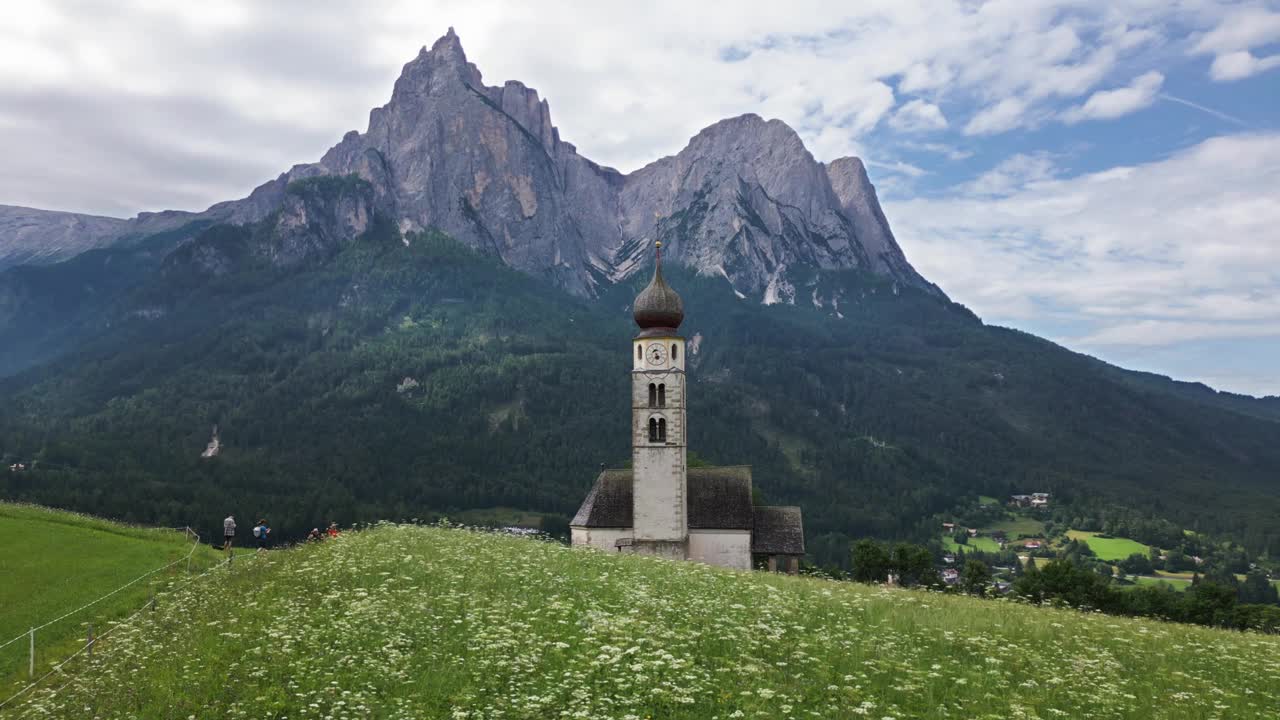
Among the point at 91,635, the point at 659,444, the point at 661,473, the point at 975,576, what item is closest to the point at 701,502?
the point at 661,473

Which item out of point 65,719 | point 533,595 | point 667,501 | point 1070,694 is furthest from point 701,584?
point 667,501

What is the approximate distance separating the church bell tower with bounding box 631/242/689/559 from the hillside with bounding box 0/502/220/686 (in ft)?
89.3

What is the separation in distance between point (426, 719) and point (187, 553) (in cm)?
3203

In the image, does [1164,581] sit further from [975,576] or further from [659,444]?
[659,444]

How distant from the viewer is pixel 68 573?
116ft

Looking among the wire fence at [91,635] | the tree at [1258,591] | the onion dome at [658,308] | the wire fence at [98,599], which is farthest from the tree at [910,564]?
the tree at [1258,591]

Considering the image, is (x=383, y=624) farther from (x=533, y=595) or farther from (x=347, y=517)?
(x=347, y=517)

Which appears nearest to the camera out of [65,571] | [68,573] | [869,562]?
[68,573]

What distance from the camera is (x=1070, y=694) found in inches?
723

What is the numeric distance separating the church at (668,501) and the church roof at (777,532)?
0.07m

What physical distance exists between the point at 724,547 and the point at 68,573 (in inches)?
1530

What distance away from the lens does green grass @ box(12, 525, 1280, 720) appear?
674 inches

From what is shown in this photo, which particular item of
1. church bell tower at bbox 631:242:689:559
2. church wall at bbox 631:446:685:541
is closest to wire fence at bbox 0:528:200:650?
church wall at bbox 631:446:685:541

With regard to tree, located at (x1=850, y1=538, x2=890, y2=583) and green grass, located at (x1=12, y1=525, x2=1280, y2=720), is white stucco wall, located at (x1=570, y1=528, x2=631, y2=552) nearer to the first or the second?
tree, located at (x1=850, y1=538, x2=890, y2=583)
